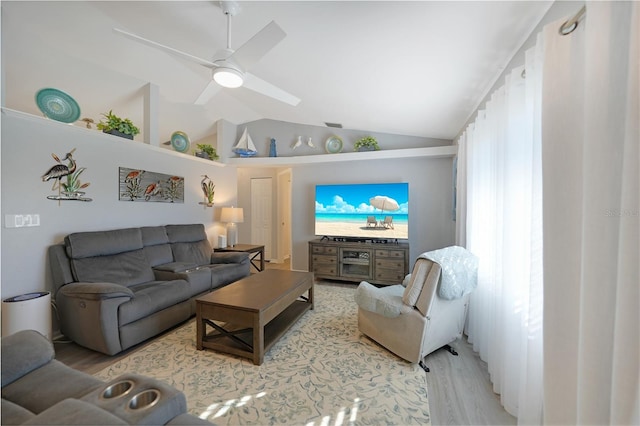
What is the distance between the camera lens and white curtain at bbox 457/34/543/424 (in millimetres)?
1386

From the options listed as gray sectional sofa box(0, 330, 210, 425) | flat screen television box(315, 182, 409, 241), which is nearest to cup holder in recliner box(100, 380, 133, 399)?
gray sectional sofa box(0, 330, 210, 425)

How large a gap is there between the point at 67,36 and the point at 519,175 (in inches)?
173

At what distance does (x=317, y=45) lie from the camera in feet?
7.39

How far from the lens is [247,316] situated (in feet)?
7.07

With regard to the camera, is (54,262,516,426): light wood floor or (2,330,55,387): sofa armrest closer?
(2,330,55,387): sofa armrest

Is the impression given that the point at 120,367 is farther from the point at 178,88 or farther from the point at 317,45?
the point at 178,88

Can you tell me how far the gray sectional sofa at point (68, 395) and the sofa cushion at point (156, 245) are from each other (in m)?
2.13

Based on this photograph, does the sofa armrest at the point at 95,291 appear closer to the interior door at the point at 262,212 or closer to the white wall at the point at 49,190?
the white wall at the point at 49,190

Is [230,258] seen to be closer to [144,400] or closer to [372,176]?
[372,176]

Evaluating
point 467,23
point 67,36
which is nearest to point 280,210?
point 67,36

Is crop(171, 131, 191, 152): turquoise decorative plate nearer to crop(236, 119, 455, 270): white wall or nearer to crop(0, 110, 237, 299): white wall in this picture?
crop(0, 110, 237, 299): white wall

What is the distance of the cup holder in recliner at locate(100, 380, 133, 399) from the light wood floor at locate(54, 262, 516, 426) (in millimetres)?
1634

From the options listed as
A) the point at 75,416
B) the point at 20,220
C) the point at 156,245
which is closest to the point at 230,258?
the point at 156,245

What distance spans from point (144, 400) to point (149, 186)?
11.3 feet
